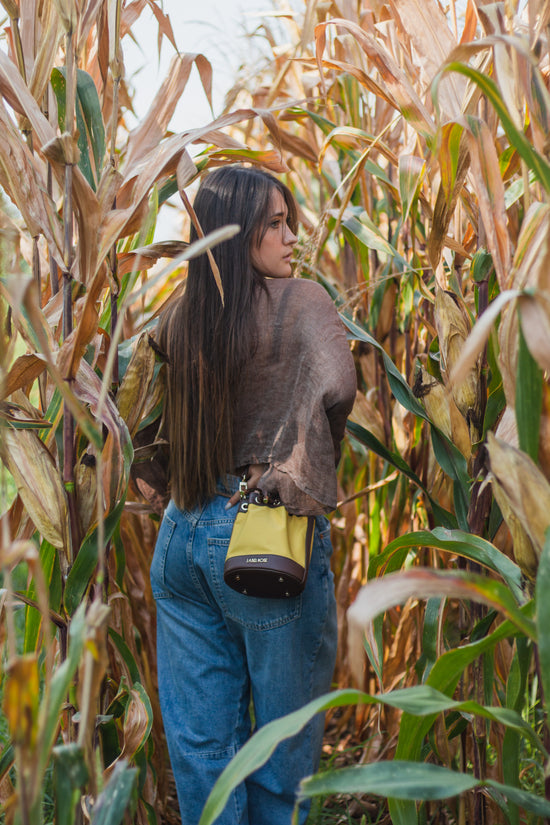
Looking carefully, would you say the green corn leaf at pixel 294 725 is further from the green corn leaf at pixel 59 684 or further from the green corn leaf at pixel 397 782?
the green corn leaf at pixel 59 684

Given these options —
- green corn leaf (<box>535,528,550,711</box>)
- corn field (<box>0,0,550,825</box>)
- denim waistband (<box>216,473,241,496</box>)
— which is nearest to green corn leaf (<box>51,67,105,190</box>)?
corn field (<box>0,0,550,825</box>)

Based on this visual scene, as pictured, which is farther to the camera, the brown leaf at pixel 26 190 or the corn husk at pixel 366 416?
the corn husk at pixel 366 416

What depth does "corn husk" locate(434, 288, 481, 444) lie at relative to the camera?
34.6 inches

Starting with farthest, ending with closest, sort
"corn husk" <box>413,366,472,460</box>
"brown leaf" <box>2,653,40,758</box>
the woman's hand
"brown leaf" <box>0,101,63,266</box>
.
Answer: the woman's hand < "corn husk" <box>413,366,472,460</box> < "brown leaf" <box>0,101,63,266</box> < "brown leaf" <box>2,653,40,758</box>

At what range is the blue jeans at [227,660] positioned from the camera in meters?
1.01

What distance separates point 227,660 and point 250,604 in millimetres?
146

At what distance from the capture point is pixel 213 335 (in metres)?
1.00

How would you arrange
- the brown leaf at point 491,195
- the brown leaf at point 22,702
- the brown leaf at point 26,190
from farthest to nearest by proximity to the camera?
1. the brown leaf at point 26,190
2. the brown leaf at point 491,195
3. the brown leaf at point 22,702

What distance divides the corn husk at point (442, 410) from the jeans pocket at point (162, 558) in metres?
0.40

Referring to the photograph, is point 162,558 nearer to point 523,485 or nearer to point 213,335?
point 213,335

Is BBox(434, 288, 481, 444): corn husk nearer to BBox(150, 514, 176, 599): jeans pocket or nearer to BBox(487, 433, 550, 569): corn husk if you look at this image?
BBox(487, 433, 550, 569): corn husk

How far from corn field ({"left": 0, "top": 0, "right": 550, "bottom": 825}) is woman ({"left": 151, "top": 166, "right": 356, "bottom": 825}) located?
6 centimetres

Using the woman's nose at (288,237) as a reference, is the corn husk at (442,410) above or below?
below

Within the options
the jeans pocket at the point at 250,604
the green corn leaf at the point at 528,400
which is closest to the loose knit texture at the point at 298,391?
the jeans pocket at the point at 250,604
